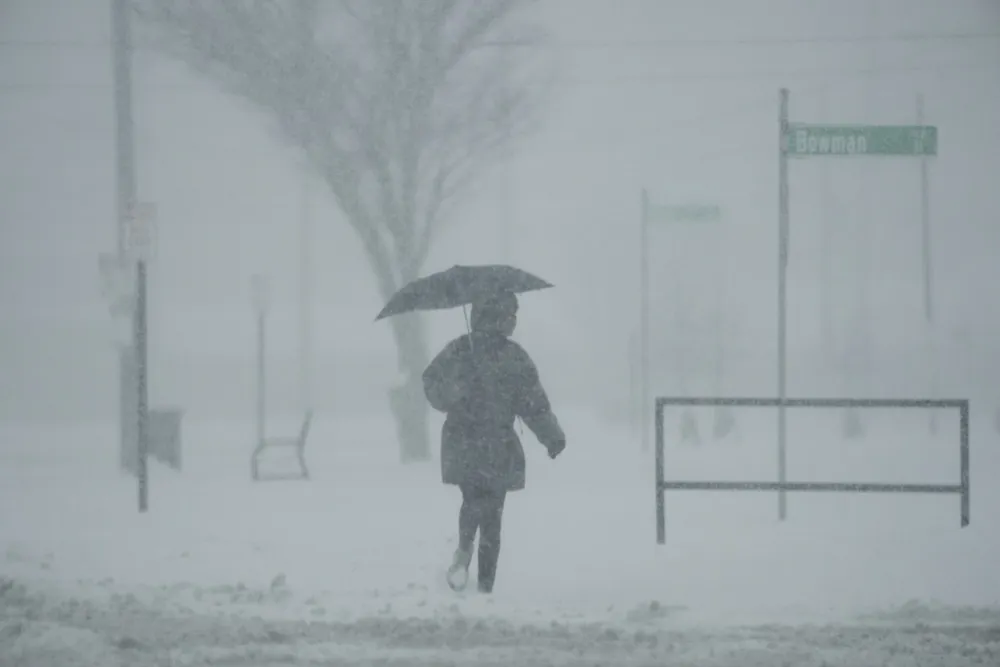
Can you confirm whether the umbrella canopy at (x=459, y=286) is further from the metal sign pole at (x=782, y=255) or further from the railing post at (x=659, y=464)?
the metal sign pole at (x=782, y=255)

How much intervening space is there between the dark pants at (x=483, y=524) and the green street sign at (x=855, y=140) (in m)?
4.76

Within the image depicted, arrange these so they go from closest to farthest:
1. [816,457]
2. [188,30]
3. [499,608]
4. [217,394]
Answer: [499,608] → [188,30] → [816,457] → [217,394]

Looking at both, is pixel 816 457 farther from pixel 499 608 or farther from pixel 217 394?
pixel 217 394

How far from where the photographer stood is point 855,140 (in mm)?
12078

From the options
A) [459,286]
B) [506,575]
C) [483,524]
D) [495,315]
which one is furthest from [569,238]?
[495,315]

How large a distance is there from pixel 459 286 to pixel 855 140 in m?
4.47

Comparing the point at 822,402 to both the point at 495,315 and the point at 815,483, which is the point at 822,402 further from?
the point at 495,315

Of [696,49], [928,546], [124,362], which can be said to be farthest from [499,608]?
[696,49]

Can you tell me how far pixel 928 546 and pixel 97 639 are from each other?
6118 millimetres

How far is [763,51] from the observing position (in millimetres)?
128875

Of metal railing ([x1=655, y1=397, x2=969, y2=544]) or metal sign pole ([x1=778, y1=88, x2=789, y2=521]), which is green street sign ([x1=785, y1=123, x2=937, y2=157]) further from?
metal railing ([x1=655, y1=397, x2=969, y2=544])

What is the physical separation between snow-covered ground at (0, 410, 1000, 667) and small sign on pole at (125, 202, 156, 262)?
2.48m

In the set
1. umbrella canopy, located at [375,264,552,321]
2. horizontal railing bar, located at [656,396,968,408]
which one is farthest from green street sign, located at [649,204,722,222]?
umbrella canopy, located at [375,264,552,321]

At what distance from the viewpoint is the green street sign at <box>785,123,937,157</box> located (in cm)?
1204
